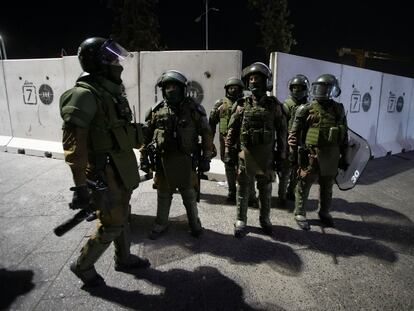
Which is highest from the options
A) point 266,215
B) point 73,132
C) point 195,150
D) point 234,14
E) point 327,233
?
point 234,14

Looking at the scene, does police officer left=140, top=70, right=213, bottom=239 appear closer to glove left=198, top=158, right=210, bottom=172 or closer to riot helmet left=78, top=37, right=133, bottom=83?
glove left=198, top=158, right=210, bottom=172

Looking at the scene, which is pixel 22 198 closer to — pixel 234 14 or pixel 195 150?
A: pixel 195 150

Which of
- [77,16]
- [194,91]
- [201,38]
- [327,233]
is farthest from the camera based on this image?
[201,38]

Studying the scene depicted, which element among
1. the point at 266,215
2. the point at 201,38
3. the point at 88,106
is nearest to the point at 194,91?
the point at 266,215

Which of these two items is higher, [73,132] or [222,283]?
[73,132]

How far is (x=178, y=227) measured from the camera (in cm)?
397

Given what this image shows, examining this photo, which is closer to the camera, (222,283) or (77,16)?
(222,283)

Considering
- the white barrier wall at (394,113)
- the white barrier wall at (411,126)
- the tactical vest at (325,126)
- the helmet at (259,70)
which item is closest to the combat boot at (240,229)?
the tactical vest at (325,126)

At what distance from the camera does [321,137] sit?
148 inches

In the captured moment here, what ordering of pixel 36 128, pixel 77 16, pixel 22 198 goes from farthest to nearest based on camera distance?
pixel 77 16 → pixel 36 128 → pixel 22 198

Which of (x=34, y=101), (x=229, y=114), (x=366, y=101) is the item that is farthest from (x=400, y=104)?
(x=34, y=101)

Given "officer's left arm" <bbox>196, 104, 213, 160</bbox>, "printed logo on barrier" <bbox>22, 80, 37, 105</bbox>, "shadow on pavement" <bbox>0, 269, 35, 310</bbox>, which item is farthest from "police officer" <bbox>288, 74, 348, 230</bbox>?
"printed logo on barrier" <bbox>22, 80, 37, 105</bbox>

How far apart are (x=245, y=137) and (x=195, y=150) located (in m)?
0.63

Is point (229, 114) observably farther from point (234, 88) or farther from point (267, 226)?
point (267, 226)
